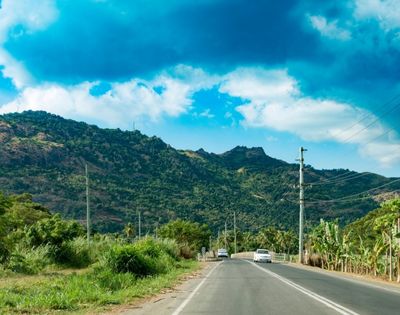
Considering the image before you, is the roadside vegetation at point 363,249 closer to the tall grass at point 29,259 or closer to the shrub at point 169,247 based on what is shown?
the shrub at point 169,247

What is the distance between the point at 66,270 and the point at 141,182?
119744 mm

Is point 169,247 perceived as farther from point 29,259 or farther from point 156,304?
point 156,304

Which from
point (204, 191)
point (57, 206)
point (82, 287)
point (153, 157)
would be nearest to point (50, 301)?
point (82, 287)

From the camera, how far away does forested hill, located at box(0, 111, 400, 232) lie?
12125 centimetres

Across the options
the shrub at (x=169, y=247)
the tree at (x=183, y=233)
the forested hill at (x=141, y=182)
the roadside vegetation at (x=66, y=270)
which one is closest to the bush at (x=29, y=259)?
the roadside vegetation at (x=66, y=270)

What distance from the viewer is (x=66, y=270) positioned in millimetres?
30594

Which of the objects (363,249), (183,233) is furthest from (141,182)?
(363,249)

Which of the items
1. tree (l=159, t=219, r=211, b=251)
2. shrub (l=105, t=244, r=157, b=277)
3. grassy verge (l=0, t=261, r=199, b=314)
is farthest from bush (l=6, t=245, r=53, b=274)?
tree (l=159, t=219, r=211, b=251)

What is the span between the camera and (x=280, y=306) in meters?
13.9

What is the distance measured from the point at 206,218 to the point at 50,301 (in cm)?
13098

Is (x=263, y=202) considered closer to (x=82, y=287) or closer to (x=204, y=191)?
(x=204, y=191)

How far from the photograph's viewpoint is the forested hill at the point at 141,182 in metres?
121

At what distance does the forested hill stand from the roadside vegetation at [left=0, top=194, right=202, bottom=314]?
2948 inches

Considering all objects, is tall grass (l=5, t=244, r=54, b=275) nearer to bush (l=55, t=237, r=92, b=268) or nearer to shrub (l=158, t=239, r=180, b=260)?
bush (l=55, t=237, r=92, b=268)
